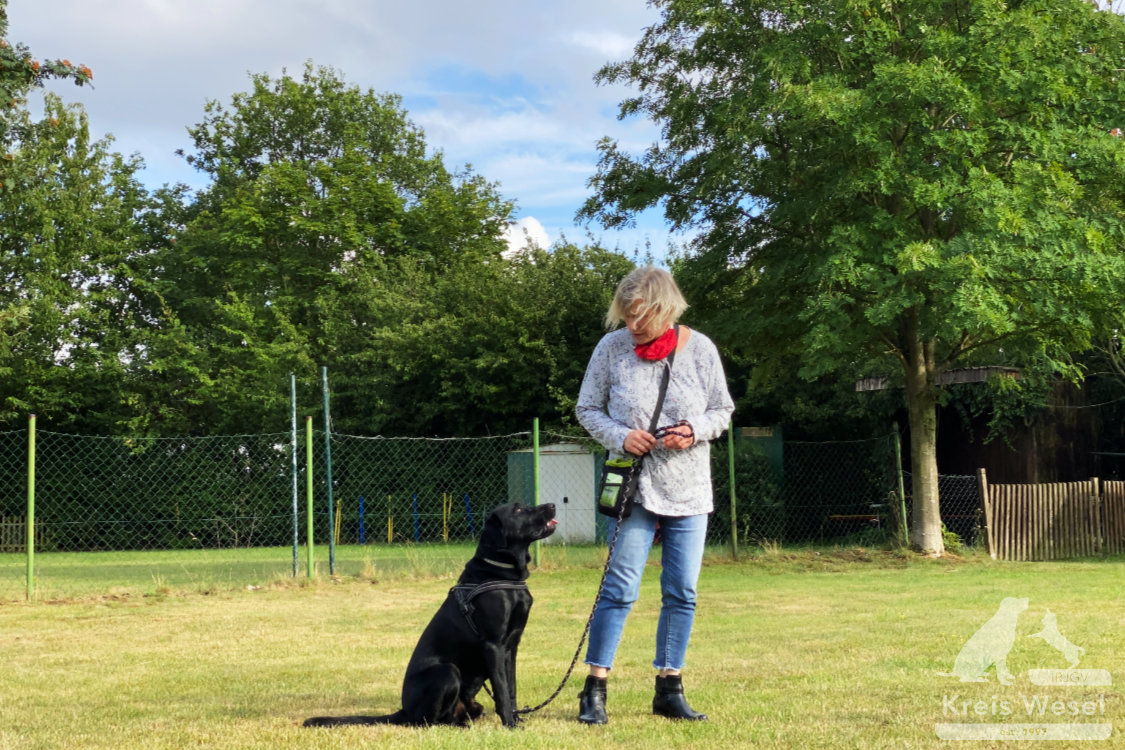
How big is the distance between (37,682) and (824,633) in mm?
4805

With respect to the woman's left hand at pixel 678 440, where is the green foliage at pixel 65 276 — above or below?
above

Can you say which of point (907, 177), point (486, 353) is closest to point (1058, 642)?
point (907, 177)

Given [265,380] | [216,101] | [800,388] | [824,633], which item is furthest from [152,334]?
[824,633]

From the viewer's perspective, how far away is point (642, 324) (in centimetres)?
436

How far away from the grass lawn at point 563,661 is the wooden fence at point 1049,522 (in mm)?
2246

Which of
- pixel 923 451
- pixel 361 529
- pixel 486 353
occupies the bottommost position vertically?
pixel 361 529

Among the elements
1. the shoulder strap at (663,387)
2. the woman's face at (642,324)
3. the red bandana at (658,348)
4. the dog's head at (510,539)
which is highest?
the woman's face at (642,324)

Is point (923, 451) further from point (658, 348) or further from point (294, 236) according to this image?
point (294, 236)

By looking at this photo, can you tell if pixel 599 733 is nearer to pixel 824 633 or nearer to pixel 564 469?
pixel 824 633

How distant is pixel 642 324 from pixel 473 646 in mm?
1436

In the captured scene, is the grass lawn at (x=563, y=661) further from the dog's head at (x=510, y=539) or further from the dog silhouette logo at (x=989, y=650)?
the dog's head at (x=510, y=539)

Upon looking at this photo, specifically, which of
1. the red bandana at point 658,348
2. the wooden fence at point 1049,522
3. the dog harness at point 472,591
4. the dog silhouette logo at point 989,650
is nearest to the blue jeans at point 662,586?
the dog harness at point 472,591

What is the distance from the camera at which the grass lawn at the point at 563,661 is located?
13.0 feet

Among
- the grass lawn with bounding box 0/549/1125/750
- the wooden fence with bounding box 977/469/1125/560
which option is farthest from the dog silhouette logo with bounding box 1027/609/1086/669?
the wooden fence with bounding box 977/469/1125/560
